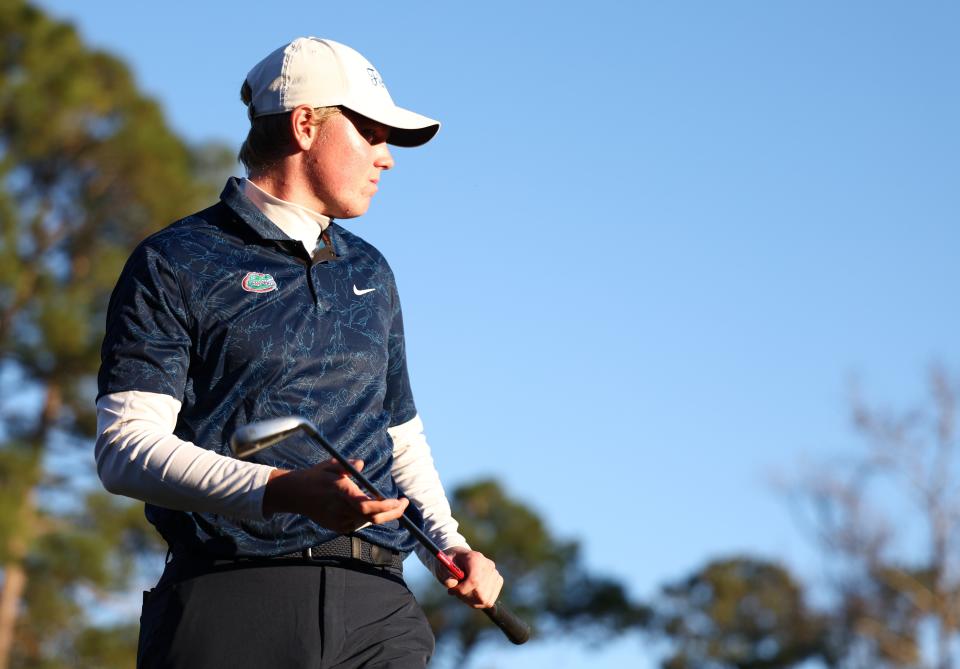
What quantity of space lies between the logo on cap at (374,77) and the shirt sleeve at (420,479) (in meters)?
0.87

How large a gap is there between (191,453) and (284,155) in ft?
3.06

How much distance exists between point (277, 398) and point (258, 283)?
10.9 inches

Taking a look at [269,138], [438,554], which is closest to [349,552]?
[438,554]

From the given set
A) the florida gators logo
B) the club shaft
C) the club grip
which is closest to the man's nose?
the florida gators logo

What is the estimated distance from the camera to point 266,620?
10.7 ft

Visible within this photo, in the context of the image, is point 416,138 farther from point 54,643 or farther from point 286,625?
point 54,643

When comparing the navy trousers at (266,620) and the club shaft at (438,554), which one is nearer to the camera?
the club shaft at (438,554)

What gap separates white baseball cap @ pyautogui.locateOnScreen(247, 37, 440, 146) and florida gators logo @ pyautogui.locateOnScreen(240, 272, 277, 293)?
454 millimetres

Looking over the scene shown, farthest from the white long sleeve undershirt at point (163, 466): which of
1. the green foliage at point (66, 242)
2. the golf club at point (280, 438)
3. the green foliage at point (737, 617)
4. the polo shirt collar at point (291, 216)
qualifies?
the green foliage at point (737, 617)

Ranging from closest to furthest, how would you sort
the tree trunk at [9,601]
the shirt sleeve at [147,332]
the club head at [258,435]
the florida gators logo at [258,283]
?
1. the club head at [258,435]
2. the shirt sleeve at [147,332]
3. the florida gators logo at [258,283]
4. the tree trunk at [9,601]

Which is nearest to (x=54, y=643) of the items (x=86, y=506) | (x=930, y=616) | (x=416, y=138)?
(x=86, y=506)

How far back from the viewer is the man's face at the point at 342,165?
3.68m

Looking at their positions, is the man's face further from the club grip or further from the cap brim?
the club grip

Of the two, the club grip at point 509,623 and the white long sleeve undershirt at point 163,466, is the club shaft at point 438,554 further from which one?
the white long sleeve undershirt at point 163,466
